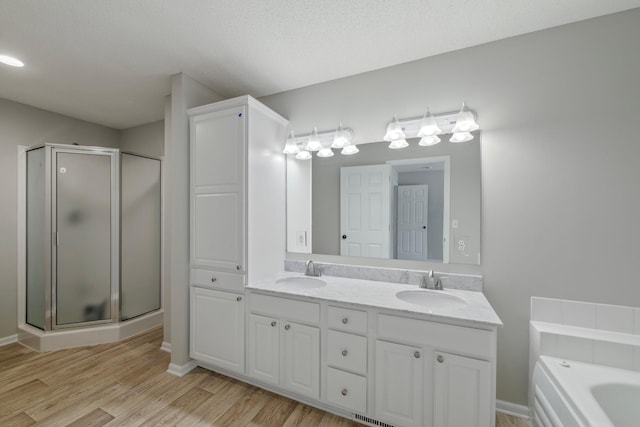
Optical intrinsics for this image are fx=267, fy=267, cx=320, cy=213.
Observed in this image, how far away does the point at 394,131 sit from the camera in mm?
1969

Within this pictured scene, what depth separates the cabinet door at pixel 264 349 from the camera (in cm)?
187

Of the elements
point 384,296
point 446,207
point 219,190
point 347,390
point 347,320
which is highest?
point 219,190

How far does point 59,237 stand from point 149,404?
6.53 feet

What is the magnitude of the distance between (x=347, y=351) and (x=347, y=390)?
0.24 metres

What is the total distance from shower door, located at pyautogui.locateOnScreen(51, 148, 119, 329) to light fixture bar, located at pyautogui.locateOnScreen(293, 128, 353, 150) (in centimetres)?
210

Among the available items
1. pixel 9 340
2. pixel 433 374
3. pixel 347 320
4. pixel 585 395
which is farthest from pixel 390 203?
pixel 9 340

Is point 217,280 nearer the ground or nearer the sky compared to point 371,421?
nearer the sky

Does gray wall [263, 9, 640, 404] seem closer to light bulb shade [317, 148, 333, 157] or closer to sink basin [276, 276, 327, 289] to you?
light bulb shade [317, 148, 333, 157]

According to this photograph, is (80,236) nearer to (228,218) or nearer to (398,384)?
(228,218)

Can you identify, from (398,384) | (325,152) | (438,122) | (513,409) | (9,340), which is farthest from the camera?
(9,340)

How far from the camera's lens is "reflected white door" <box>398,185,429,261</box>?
1994 millimetres

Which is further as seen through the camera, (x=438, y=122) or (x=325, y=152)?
(x=325, y=152)

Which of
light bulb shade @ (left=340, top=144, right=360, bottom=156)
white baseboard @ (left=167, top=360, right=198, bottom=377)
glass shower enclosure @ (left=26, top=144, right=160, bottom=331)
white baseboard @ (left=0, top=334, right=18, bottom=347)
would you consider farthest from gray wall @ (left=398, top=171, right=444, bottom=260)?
white baseboard @ (left=0, top=334, right=18, bottom=347)

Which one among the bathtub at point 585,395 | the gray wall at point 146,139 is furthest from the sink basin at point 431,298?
the gray wall at point 146,139
